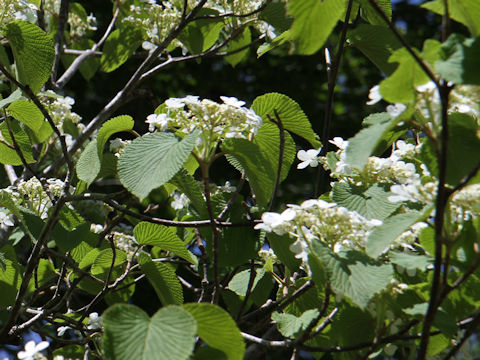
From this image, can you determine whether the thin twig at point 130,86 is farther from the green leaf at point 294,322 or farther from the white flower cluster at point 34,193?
the green leaf at point 294,322

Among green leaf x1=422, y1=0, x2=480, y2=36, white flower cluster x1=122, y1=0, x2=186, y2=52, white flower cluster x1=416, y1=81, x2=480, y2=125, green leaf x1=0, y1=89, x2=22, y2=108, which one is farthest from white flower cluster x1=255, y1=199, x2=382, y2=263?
white flower cluster x1=122, y1=0, x2=186, y2=52

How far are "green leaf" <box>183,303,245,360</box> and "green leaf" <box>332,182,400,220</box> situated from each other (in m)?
0.37

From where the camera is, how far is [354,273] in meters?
0.92

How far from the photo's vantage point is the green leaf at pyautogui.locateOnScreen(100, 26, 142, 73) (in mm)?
2172

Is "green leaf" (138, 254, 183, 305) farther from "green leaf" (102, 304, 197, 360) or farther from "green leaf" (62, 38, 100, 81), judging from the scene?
"green leaf" (62, 38, 100, 81)

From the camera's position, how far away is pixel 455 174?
0.84 m

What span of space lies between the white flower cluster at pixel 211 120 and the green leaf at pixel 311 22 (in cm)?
29

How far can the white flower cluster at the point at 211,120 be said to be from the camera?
108cm

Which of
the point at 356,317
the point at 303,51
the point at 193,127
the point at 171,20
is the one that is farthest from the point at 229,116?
the point at 171,20

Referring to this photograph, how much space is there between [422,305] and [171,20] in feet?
4.63

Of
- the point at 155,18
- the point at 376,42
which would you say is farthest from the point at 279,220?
the point at 155,18

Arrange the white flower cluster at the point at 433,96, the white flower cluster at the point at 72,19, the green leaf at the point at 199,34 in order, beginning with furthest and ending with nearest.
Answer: the white flower cluster at the point at 72,19
the green leaf at the point at 199,34
the white flower cluster at the point at 433,96

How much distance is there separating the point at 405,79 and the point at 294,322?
0.49m

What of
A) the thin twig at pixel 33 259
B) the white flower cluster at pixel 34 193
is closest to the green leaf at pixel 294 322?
the thin twig at pixel 33 259
